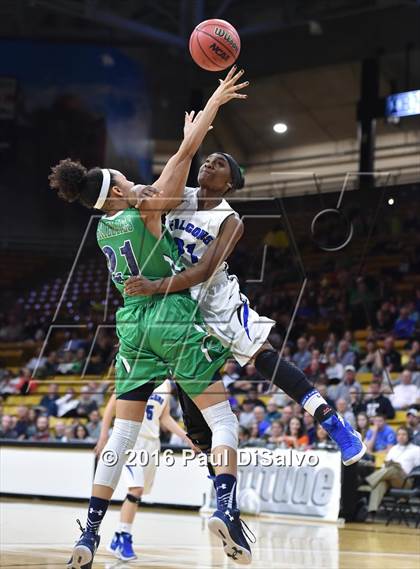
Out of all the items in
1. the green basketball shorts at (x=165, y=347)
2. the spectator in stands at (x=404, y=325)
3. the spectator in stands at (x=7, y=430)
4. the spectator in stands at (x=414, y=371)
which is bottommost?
the green basketball shorts at (x=165, y=347)

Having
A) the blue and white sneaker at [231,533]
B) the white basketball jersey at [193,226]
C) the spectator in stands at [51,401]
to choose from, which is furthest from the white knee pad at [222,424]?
the spectator in stands at [51,401]

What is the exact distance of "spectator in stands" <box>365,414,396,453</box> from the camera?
13.1 metres

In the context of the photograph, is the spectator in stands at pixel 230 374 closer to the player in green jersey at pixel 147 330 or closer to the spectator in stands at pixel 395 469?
the spectator in stands at pixel 395 469

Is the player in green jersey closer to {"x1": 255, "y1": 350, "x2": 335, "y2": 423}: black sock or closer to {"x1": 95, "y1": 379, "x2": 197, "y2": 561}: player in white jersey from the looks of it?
{"x1": 255, "y1": 350, "x2": 335, "y2": 423}: black sock

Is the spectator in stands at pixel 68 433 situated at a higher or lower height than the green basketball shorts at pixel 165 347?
higher

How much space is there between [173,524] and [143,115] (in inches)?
534

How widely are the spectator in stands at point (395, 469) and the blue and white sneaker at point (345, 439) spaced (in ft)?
22.5

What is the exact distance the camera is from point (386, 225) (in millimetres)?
19469

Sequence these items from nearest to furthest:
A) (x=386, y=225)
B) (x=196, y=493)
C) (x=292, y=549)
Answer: (x=292, y=549) < (x=196, y=493) < (x=386, y=225)

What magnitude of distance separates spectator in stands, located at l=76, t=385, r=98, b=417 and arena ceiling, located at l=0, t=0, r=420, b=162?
7.65 metres

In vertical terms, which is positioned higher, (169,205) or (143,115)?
(143,115)

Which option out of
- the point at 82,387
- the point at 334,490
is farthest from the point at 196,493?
the point at 82,387

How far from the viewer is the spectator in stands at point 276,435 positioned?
1288 centimetres

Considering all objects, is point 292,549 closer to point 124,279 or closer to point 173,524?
point 173,524
